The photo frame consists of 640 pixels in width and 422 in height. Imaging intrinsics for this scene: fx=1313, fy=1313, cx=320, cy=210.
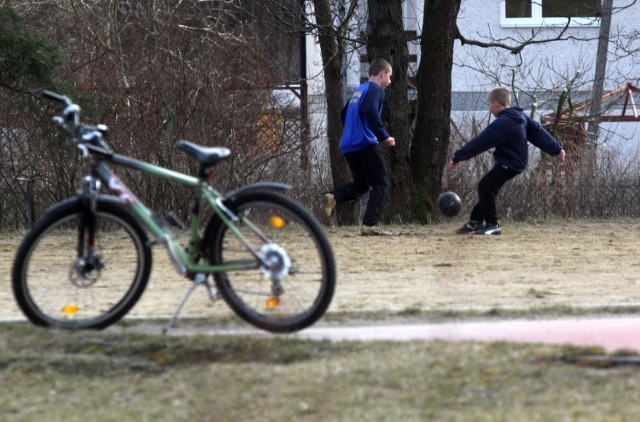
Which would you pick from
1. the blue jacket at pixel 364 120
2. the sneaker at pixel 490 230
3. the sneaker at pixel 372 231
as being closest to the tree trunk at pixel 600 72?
the sneaker at pixel 490 230

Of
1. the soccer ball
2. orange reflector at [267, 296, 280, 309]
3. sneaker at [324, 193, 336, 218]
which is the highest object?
orange reflector at [267, 296, 280, 309]

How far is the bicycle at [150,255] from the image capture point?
682 centimetres

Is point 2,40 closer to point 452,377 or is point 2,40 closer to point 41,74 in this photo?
point 41,74

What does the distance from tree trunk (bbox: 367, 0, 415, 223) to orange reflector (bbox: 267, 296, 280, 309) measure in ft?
35.6

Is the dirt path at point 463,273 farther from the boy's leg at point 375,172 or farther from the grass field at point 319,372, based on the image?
the boy's leg at point 375,172

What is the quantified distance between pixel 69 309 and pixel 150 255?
21.2 inches

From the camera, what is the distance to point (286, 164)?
18.3 m

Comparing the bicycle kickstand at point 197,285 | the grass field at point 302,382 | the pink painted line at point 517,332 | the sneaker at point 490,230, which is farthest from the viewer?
the sneaker at point 490,230

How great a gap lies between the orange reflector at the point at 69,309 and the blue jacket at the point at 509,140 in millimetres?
8050

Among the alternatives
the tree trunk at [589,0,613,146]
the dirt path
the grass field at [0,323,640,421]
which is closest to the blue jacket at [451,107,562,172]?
the dirt path

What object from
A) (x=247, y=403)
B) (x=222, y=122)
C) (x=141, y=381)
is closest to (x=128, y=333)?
(x=141, y=381)

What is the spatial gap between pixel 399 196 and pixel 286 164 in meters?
1.70

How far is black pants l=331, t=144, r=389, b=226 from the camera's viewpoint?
13.9m

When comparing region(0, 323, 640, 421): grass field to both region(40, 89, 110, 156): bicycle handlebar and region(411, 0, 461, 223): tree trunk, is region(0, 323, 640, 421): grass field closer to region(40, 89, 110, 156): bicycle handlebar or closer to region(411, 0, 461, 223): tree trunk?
region(40, 89, 110, 156): bicycle handlebar
